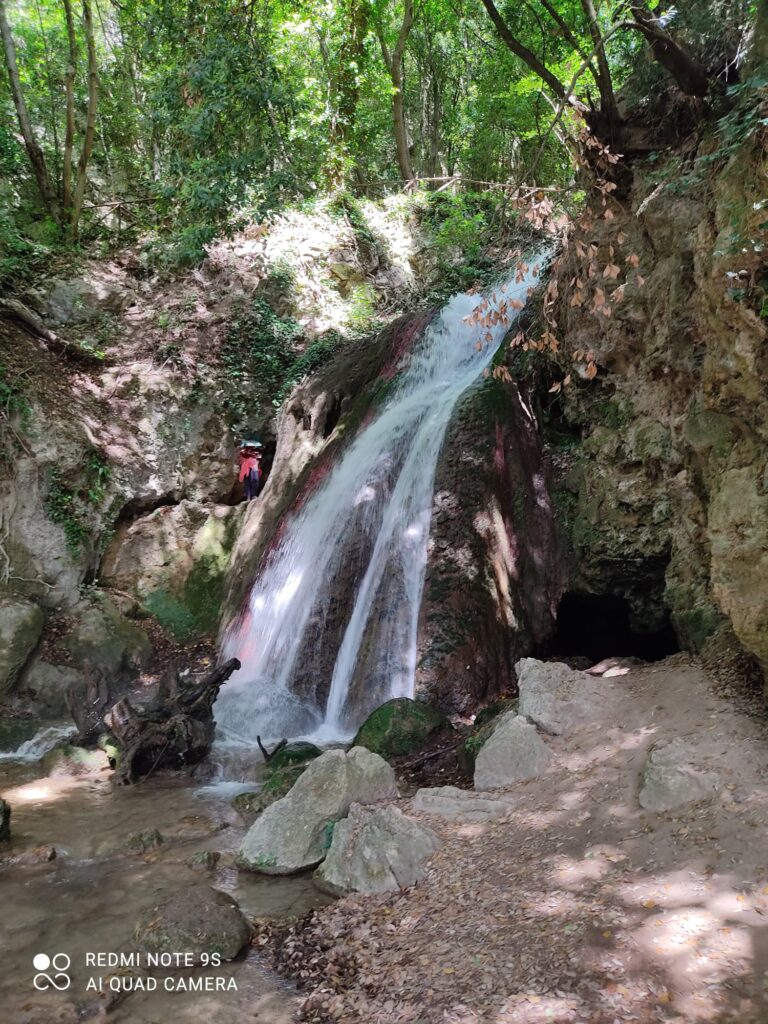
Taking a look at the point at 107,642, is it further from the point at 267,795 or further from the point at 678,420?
the point at 678,420

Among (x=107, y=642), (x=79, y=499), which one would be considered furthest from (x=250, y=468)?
(x=107, y=642)

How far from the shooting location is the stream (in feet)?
10.4

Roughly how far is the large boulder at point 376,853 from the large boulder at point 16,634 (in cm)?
557

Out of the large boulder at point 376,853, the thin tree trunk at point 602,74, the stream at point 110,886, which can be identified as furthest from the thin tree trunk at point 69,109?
the large boulder at point 376,853

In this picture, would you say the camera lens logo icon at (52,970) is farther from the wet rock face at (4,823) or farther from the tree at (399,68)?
the tree at (399,68)

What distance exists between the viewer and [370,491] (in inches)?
332

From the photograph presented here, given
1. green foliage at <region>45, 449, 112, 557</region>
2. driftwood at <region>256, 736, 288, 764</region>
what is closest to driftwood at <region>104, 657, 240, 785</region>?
driftwood at <region>256, 736, 288, 764</region>

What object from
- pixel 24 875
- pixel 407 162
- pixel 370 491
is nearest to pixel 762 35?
pixel 370 491

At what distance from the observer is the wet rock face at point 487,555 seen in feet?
22.3

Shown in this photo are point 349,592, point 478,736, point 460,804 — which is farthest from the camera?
point 349,592

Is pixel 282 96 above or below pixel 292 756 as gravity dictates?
above

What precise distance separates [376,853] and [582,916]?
1.35m

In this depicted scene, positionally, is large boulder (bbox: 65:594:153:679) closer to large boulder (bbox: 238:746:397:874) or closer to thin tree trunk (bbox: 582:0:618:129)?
large boulder (bbox: 238:746:397:874)

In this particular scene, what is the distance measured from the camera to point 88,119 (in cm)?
1162
